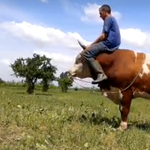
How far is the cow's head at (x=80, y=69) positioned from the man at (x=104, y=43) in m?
0.41

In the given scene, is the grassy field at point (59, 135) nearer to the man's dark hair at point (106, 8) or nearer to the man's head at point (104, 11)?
the man's head at point (104, 11)

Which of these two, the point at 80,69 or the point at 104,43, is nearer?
the point at 104,43

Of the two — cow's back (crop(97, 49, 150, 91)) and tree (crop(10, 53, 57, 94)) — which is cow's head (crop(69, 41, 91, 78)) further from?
tree (crop(10, 53, 57, 94))

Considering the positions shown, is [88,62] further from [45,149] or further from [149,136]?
[45,149]

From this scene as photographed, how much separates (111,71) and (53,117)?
1.97 metres

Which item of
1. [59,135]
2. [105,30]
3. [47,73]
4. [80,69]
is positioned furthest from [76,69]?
[47,73]

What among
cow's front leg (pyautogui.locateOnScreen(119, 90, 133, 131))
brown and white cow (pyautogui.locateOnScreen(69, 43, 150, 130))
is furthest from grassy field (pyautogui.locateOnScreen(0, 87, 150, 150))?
brown and white cow (pyautogui.locateOnScreen(69, 43, 150, 130))

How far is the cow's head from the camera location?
34.0ft

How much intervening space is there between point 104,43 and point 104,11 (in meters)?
0.88

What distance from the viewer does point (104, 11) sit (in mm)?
9984

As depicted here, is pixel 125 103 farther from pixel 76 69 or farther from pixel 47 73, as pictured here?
pixel 47 73

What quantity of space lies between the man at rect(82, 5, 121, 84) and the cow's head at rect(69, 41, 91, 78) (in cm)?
41

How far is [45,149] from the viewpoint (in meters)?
6.66

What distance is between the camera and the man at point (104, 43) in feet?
32.1
